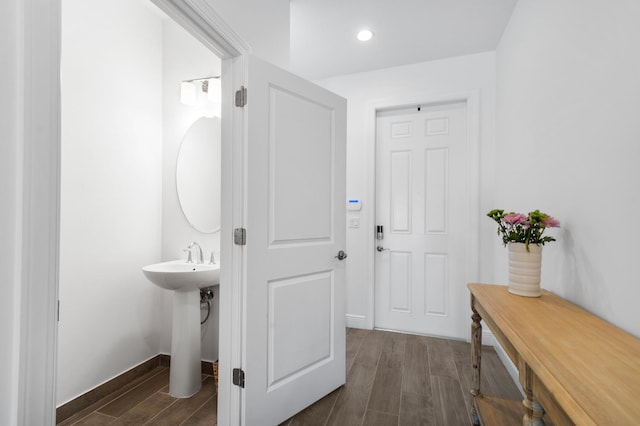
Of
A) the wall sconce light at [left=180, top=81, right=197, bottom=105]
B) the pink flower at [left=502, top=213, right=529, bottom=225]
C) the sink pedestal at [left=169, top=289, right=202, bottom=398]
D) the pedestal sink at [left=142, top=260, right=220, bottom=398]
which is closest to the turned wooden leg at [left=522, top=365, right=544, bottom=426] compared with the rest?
the pink flower at [left=502, top=213, right=529, bottom=225]

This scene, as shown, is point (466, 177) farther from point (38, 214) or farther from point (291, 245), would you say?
point (38, 214)

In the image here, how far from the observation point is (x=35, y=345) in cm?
85

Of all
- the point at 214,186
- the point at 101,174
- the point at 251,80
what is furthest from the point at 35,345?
the point at 214,186

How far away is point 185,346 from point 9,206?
4.98 ft

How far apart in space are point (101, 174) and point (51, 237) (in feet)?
4.48

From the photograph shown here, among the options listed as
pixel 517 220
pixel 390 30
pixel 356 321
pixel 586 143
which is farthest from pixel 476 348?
pixel 390 30

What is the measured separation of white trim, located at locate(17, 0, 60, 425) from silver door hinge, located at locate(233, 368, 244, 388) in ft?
2.69

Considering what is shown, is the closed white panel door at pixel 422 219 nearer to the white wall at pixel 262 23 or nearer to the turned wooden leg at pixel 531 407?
the white wall at pixel 262 23

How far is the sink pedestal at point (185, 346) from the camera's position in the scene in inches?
80.3

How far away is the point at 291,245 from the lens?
183 cm

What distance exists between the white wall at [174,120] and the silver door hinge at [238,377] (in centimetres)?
106

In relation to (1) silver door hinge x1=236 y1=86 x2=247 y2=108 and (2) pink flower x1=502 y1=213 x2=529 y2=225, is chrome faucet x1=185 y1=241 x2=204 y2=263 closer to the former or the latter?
(1) silver door hinge x1=236 y1=86 x2=247 y2=108

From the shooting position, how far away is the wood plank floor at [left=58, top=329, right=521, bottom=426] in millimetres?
1800

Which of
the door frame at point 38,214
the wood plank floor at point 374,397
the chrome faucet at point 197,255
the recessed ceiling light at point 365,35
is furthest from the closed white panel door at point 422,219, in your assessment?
the door frame at point 38,214
